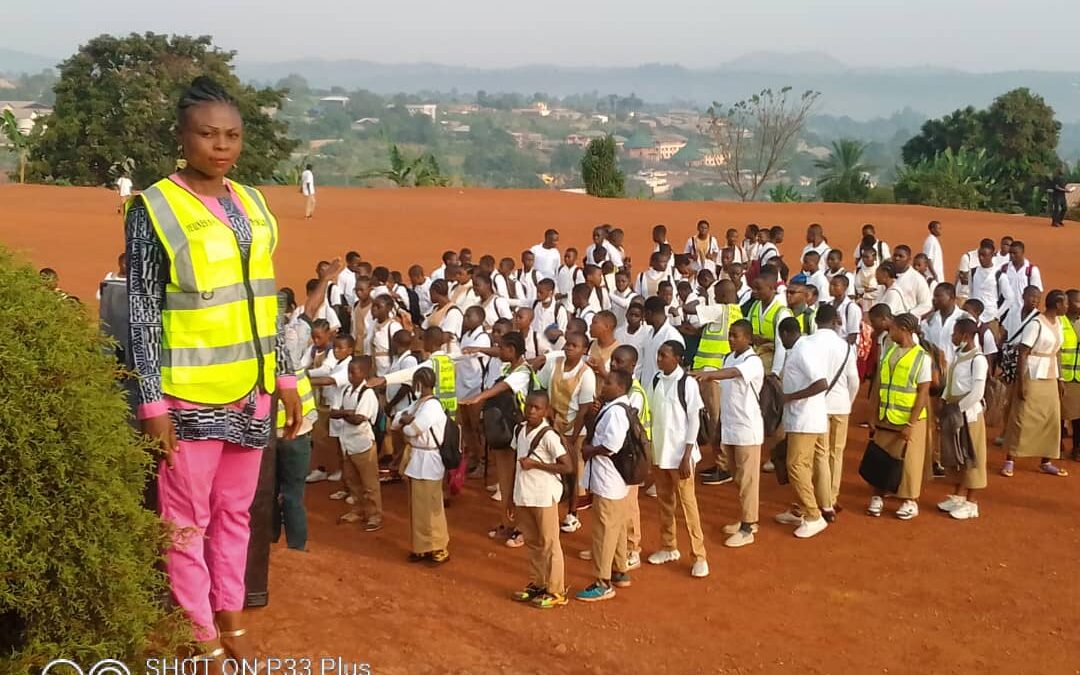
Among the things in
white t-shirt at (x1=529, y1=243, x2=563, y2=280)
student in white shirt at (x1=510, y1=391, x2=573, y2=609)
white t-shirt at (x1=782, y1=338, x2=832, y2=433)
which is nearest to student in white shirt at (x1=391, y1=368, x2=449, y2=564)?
student in white shirt at (x1=510, y1=391, x2=573, y2=609)

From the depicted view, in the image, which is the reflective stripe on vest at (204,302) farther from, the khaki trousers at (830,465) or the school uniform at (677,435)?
the khaki trousers at (830,465)

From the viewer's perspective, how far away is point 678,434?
808 centimetres

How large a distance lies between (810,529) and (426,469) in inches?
125

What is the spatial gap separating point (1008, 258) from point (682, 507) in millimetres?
9067

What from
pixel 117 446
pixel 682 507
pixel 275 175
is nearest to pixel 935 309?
pixel 682 507

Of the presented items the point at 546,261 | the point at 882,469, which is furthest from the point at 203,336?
the point at 546,261

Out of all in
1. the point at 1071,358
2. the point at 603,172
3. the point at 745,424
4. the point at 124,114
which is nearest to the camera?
the point at 745,424

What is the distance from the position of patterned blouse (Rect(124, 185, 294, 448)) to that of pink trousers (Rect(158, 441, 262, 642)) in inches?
3.0

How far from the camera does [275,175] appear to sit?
4459 centimetres

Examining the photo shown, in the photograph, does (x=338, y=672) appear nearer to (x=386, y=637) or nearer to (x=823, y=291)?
(x=386, y=637)

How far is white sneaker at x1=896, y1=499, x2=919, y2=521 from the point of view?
9.33m

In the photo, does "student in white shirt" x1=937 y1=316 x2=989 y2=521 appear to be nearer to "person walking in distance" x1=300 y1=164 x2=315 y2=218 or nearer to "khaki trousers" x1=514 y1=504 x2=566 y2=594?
"khaki trousers" x1=514 y1=504 x2=566 y2=594

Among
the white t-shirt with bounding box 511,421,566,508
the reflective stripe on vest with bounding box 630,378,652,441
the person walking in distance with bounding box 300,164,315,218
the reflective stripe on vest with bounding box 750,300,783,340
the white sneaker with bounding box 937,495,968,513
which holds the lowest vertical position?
the white sneaker with bounding box 937,495,968,513

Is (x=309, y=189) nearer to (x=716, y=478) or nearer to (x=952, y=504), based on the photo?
(x=716, y=478)
